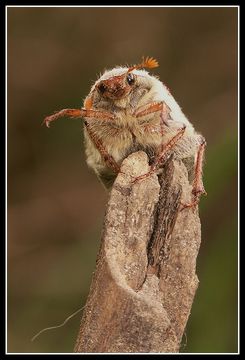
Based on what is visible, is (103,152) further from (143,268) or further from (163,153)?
(143,268)

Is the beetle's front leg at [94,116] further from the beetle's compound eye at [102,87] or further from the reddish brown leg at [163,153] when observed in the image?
the reddish brown leg at [163,153]

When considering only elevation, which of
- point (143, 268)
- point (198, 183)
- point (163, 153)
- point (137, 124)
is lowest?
point (143, 268)

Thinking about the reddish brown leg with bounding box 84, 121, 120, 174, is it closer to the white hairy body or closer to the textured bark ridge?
the white hairy body

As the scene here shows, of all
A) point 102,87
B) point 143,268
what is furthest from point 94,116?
point 143,268

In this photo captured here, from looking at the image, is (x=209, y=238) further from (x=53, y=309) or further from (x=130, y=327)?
(x=130, y=327)

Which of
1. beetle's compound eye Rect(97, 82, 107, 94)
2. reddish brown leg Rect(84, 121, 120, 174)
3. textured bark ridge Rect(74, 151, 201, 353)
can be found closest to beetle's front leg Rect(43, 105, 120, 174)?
reddish brown leg Rect(84, 121, 120, 174)

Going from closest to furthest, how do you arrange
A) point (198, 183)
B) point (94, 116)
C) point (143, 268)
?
1. point (143, 268)
2. point (198, 183)
3. point (94, 116)
